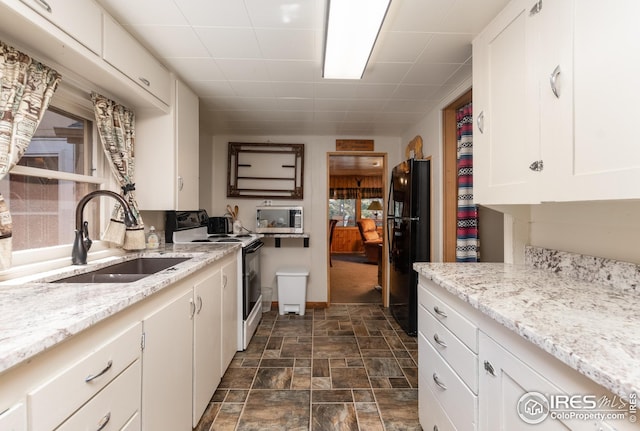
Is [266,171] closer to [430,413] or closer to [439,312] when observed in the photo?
[439,312]

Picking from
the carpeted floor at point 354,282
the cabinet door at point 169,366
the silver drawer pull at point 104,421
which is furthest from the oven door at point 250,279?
the silver drawer pull at point 104,421

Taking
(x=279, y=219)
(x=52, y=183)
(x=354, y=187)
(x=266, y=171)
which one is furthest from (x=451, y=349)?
(x=354, y=187)

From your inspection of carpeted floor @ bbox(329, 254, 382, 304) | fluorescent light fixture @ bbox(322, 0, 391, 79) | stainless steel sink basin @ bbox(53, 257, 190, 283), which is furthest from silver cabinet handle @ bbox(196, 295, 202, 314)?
carpeted floor @ bbox(329, 254, 382, 304)

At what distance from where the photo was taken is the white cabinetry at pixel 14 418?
58 cm

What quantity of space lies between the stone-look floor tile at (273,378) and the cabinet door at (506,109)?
1787mm

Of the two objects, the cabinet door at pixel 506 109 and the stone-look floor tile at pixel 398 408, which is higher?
the cabinet door at pixel 506 109

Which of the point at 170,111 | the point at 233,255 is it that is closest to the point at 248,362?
the point at 233,255

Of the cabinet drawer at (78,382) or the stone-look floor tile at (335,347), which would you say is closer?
the cabinet drawer at (78,382)

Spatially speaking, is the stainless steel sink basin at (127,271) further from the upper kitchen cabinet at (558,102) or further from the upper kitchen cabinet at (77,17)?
the upper kitchen cabinet at (558,102)

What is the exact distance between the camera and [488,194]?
1500 mm

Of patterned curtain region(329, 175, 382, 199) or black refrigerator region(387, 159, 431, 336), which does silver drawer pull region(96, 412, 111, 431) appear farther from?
patterned curtain region(329, 175, 382, 199)

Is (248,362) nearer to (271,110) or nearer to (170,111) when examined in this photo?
(170,111)

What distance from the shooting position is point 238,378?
2076 millimetres

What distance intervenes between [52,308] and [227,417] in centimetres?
129
